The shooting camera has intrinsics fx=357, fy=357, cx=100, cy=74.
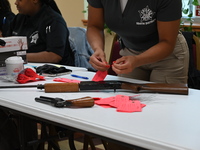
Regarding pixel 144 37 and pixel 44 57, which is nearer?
pixel 144 37

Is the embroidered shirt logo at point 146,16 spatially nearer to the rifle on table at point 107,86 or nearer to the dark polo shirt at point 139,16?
the dark polo shirt at point 139,16

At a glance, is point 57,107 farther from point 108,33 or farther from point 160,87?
point 108,33

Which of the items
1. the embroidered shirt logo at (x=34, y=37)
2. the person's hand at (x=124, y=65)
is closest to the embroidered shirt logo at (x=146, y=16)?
the person's hand at (x=124, y=65)

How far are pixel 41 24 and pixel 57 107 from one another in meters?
1.43

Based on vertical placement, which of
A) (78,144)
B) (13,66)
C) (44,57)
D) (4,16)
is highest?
(4,16)

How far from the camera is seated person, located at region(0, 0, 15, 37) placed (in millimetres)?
3311

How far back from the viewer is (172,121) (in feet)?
4.04

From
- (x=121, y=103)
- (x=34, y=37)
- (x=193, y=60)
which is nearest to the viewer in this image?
(x=121, y=103)

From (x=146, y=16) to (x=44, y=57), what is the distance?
3.48ft

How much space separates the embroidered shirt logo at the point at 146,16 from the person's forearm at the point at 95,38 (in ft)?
0.86

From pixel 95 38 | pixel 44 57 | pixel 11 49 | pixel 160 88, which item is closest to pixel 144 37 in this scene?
pixel 95 38

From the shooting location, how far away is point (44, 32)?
2713mm

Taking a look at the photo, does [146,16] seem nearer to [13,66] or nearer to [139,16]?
[139,16]

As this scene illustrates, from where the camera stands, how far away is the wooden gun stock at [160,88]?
1598mm
